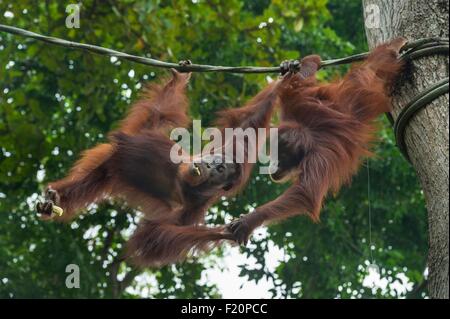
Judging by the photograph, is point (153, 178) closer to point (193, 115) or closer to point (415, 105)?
point (415, 105)

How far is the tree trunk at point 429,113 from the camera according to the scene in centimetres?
303

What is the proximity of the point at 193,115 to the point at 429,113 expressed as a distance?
4050mm

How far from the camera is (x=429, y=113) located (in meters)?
3.27

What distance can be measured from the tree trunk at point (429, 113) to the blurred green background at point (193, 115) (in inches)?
127

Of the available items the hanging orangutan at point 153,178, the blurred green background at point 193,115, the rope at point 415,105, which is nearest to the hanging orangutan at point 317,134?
the hanging orangutan at point 153,178

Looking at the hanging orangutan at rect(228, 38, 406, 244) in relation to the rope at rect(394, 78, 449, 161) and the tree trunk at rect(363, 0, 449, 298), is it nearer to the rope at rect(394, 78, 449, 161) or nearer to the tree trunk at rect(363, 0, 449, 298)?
the tree trunk at rect(363, 0, 449, 298)

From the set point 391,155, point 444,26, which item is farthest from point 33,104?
point 444,26

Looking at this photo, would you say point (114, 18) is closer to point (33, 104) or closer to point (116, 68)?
point (116, 68)

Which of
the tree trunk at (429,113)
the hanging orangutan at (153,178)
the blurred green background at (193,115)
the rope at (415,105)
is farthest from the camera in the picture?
the blurred green background at (193,115)

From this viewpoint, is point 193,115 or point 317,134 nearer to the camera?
point 317,134

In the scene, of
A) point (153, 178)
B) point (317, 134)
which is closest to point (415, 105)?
point (317, 134)

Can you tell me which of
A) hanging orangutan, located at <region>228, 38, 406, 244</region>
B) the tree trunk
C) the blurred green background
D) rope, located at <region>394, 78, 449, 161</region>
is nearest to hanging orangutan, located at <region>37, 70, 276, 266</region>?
hanging orangutan, located at <region>228, 38, 406, 244</region>

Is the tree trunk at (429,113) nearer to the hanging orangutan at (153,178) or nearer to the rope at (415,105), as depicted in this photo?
the rope at (415,105)

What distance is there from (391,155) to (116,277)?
272 cm
